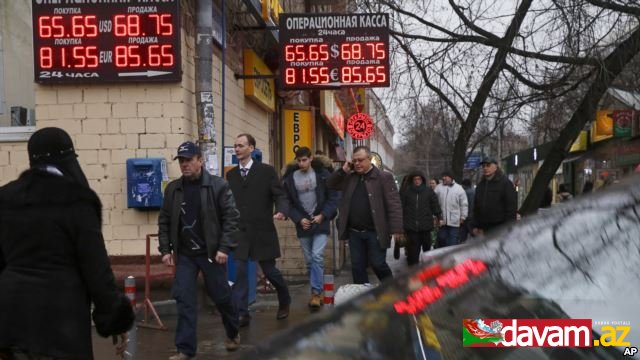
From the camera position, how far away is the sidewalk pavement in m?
6.48

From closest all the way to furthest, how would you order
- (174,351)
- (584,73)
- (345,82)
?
(174,351) → (345,82) → (584,73)

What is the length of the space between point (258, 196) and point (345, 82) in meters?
4.19

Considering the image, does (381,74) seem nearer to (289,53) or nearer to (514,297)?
(289,53)

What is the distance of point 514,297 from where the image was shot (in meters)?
1.91

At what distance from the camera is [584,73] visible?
1196 cm

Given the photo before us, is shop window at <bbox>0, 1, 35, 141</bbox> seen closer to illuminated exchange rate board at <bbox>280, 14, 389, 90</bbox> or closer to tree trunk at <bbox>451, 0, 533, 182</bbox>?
illuminated exchange rate board at <bbox>280, 14, 389, 90</bbox>

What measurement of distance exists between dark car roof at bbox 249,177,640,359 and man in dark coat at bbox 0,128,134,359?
173 centimetres

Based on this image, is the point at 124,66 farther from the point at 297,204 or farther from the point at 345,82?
the point at 345,82

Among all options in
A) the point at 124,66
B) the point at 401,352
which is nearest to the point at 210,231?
the point at 124,66

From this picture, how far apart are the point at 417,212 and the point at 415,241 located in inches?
19.2

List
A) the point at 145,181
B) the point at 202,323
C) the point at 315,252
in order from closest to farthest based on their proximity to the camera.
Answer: the point at 202,323, the point at 315,252, the point at 145,181

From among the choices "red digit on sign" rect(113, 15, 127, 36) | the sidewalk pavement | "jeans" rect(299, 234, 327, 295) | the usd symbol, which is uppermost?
"red digit on sign" rect(113, 15, 127, 36)

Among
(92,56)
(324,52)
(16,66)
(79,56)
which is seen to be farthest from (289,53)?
(16,66)
